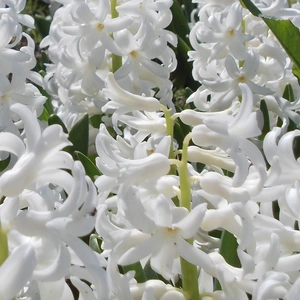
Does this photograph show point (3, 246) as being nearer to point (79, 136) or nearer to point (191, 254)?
point (191, 254)

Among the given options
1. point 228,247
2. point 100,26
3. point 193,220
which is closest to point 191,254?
point 193,220

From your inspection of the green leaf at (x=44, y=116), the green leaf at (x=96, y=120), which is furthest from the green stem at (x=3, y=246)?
the green leaf at (x=44, y=116)

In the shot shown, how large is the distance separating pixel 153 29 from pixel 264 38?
42 centimetres

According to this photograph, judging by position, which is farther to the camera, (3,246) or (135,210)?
(135,210)

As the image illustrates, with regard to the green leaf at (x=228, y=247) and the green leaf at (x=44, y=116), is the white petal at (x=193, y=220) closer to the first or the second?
the green leaf at (x=228, y=247)

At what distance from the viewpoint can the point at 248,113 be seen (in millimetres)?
1158

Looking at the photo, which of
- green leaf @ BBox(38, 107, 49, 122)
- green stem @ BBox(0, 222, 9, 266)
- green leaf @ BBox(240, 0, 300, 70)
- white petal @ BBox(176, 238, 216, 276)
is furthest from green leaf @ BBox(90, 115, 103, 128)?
green stem @ BBox(0, 222, 9, 266)

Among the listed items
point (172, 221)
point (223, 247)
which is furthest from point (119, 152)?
point (172, 221)

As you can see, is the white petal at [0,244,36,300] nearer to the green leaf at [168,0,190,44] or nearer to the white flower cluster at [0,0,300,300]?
the white flower cluster at [0,0,300,300]

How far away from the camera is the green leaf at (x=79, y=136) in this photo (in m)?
2.07

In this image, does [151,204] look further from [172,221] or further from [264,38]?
[264,38]

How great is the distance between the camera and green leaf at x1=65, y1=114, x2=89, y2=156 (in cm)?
207

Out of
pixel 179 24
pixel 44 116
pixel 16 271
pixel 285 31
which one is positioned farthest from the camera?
pixel 179 24

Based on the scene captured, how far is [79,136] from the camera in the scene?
2.08 meters
